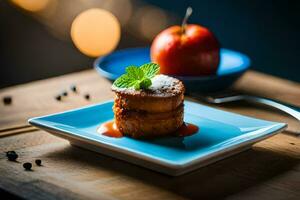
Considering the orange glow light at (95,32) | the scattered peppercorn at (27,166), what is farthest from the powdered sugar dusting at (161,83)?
the orange glow light at (95,32)

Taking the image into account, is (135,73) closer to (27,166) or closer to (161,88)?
(161,88)

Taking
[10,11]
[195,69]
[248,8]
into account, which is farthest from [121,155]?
[10,11]

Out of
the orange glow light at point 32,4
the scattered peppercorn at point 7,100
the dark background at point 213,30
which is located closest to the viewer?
the scattered peppercorn at point 7,100

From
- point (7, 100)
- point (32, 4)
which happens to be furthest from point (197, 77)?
point (32, 4)

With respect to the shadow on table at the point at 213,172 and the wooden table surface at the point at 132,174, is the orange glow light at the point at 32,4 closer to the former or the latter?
the wooden table surface at the point at 132,174

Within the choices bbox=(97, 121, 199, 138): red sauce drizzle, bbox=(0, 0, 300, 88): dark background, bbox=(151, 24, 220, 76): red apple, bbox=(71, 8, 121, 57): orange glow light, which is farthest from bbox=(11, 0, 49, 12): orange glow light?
bbox=(97, 121, 199, 138): red sauce drizzle

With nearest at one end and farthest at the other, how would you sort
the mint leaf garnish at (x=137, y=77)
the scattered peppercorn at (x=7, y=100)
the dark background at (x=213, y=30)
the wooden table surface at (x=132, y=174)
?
the wooden table surface at (x=132, y=174)
the mint leaf garnish at (x=137, y=77)
the scattered peppercorn at (x=7, y=100)
the dark background at (x=213, y=30)
